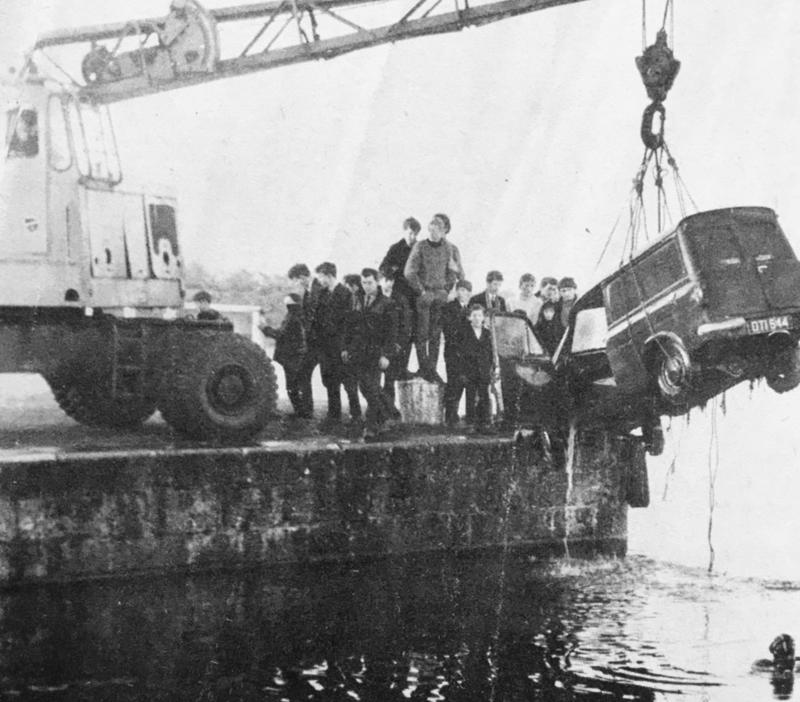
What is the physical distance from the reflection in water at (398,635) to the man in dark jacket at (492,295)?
2.92 m

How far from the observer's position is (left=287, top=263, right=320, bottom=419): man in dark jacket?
40.2 feet

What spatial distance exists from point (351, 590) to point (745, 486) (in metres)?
10.5

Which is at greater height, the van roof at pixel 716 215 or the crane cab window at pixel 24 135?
the crane cab window at pixel 24 135

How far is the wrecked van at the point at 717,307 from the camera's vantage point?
9.31m

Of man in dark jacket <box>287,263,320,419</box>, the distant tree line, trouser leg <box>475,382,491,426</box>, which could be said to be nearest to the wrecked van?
trouser leg <box>475,382,491,426</box>

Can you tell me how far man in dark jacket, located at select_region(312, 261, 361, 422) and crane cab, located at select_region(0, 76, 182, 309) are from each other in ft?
5.67

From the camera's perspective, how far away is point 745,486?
1880 centimetres

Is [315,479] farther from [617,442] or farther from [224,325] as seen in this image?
[617,442]

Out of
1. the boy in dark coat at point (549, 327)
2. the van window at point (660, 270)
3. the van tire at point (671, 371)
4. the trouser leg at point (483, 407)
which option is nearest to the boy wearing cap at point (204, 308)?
the trouser leg at point (483, 407)

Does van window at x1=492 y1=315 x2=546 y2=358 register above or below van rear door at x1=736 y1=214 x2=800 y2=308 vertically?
below

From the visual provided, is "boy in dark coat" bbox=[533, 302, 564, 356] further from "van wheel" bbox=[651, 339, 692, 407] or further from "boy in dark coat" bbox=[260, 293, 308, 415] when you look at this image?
"van wheel" bbox=[651, 339, 692, 407]

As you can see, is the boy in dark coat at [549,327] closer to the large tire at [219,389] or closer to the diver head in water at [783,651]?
the large tire at [219,389]

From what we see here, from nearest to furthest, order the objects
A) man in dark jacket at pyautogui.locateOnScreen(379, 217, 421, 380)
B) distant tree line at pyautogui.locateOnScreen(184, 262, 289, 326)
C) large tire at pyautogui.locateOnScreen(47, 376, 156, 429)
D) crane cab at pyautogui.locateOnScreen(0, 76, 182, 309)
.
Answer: crane cab at pyautogui.locateOnScreen(0, 76, 182, 309), large tire at pyautogui.locateOnScreen(47, 376, 156, 429), man in dark jacket at pyautogui.locateOnScreen(379, 217, 421, 380), distant tree line at pyautogui.locateOnScreen(184, 262, 289, 326)

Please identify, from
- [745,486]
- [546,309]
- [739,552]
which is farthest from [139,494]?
[745,486]
